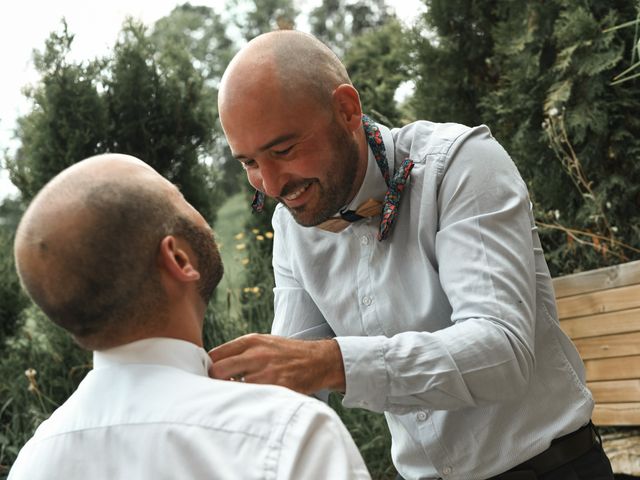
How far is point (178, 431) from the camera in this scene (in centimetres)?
132

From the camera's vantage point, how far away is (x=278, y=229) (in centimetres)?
251

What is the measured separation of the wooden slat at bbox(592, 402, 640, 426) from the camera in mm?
3703

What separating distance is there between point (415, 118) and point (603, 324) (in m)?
1.76

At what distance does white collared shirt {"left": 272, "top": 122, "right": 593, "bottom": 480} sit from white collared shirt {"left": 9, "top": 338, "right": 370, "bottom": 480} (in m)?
0.49

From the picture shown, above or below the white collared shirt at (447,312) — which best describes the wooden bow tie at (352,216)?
above

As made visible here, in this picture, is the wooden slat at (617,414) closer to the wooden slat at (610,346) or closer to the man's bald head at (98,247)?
the wooden slat at (610,346)

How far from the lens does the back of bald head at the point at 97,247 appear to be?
4.56 feet

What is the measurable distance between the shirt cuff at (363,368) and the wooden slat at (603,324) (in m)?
2.09

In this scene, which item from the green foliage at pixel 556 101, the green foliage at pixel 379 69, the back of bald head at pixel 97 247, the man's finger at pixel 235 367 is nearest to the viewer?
the back of bald head at pixel 97 247

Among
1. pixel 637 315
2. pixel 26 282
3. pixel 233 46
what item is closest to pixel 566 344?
pixel 26 282

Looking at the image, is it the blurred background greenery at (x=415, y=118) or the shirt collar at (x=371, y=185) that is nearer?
A: the shirt collar at (x=371, y=185)

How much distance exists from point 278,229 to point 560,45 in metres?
2.36

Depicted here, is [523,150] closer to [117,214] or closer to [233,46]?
[117,214]

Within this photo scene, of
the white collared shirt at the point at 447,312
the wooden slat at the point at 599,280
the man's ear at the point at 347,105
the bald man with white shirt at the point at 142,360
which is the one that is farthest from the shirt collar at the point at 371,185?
the wooden slat at the point at 599,280
